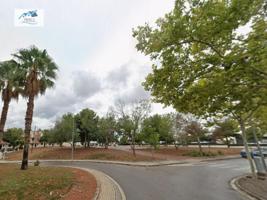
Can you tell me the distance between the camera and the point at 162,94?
7594 millimetres

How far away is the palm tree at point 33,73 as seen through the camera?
19219 mm

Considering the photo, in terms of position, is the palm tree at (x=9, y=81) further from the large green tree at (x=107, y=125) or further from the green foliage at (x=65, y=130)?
the green foliage at (x=65, y=130)

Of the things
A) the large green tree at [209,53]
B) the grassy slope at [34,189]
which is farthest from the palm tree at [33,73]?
the large green tree at [209,53]

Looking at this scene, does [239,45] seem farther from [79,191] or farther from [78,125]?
[78,125]

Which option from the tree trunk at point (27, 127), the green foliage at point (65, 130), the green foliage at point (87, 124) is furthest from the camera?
the green foliage at point (87, 124)

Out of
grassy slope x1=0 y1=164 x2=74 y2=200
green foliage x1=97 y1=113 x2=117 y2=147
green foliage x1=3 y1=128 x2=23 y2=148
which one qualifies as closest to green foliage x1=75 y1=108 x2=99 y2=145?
green foliage x1=97 y1=113 x2=117 y2=147

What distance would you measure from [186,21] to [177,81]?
2043 mm

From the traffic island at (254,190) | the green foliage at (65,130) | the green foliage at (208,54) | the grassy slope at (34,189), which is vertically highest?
the green foliage at (65,130)

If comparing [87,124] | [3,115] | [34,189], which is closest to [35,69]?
[3,115]

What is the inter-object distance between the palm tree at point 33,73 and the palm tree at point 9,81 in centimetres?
78

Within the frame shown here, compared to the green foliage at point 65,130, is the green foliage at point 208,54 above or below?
below

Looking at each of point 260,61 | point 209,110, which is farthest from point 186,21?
point 209,110

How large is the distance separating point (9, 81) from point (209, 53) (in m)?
20.5

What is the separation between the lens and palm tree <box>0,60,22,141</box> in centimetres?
2036
